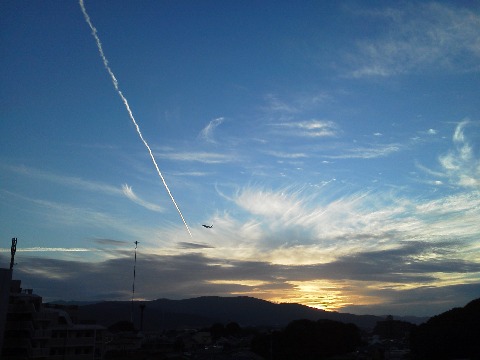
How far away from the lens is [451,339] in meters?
62.2

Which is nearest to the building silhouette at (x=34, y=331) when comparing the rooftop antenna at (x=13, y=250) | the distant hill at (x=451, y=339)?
the rooftop antenna at (x=13, y=250)

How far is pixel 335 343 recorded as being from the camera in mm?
85250

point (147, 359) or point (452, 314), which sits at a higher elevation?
point (452, 314)

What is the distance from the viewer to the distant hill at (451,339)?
2411 inches

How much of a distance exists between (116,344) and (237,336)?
174 ft

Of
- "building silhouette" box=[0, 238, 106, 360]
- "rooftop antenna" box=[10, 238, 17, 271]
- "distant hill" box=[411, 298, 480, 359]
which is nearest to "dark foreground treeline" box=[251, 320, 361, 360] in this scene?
"distant hill" box=[411, 298, 480, 359]

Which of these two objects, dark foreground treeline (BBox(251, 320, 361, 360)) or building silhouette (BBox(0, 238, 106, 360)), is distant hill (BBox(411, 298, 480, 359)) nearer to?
dark foreground treeline (BBox(251, 320, 361, 360))

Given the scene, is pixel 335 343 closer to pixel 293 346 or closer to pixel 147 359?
pixel 293 346

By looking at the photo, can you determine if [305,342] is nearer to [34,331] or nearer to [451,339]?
[451,339]

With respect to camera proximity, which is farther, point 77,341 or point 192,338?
point 192,338

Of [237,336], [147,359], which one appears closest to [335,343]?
[147,359]

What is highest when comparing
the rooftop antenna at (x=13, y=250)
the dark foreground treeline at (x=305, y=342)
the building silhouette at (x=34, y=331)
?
the rooftop antenna at (x=13, y=250)

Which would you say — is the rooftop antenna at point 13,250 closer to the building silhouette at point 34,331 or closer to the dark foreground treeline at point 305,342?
the building silhouette at point 34,331

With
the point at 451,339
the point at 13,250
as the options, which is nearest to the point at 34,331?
the point at 13,250
